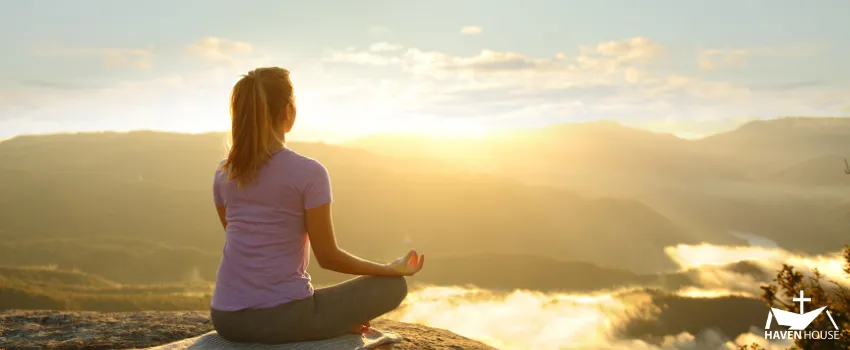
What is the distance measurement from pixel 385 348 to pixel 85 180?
210499 millimetres

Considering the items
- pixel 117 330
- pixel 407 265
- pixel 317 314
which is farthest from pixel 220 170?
pixel 117 330

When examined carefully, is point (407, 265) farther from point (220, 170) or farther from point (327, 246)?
point (220, 170)

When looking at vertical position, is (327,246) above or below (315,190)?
below

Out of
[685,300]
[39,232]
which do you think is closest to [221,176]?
[39,232]

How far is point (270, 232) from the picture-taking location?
18.9 feet

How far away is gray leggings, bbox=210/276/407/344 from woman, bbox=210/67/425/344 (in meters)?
0.01

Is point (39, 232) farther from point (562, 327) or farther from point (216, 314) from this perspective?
point (216, 314)

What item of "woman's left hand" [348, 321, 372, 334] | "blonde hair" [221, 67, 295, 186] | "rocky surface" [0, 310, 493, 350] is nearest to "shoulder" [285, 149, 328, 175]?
"blonde hair" [221, 67, 295, 186]

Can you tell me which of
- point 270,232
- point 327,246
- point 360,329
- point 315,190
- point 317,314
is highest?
point 315,190

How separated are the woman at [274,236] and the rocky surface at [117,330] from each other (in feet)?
8.43

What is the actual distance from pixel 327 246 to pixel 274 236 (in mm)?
517

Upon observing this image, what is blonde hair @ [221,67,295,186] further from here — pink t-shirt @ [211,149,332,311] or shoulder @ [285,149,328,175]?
shoulder @ [285,149,328,175]

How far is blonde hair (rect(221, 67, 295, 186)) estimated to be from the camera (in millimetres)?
5629

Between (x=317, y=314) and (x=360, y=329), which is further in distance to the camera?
(x=360, y=329)
